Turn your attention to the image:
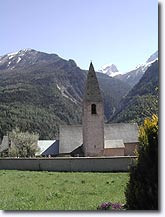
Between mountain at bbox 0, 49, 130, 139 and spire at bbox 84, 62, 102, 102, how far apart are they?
52.3 metres

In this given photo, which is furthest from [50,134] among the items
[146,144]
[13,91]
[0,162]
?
[146,144]

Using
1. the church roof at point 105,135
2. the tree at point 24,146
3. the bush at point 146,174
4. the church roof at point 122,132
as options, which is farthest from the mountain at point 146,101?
the tree at point 24,146

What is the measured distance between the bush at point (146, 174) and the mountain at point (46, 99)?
84.3 metres

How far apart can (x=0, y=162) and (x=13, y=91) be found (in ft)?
357

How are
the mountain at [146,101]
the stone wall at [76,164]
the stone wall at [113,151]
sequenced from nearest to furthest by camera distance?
the mountain at [146,101], the stone wall at [76,164], the stone wall at [113,151]

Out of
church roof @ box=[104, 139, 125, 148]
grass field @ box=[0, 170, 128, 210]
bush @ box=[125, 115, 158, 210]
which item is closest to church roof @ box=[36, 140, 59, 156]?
church roof @ box=[104, 139, 125, 148]

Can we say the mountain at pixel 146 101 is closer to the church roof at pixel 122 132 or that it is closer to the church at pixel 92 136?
the church roof at pixel 122 132

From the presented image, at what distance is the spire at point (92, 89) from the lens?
128ft

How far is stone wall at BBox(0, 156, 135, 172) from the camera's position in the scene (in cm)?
2191

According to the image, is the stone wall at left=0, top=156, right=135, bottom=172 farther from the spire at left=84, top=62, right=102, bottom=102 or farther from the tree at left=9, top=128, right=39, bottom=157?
the tree at left=9, top=128, right=39, bottom=157

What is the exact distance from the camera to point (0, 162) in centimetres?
2573

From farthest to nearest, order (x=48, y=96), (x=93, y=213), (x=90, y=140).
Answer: (x=48, y=96) < (x=90, y=140) < (x=93, y=213)

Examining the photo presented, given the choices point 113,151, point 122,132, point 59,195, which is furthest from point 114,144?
point 59,195

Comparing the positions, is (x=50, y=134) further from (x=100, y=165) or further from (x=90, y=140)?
(x=100, y=165)
